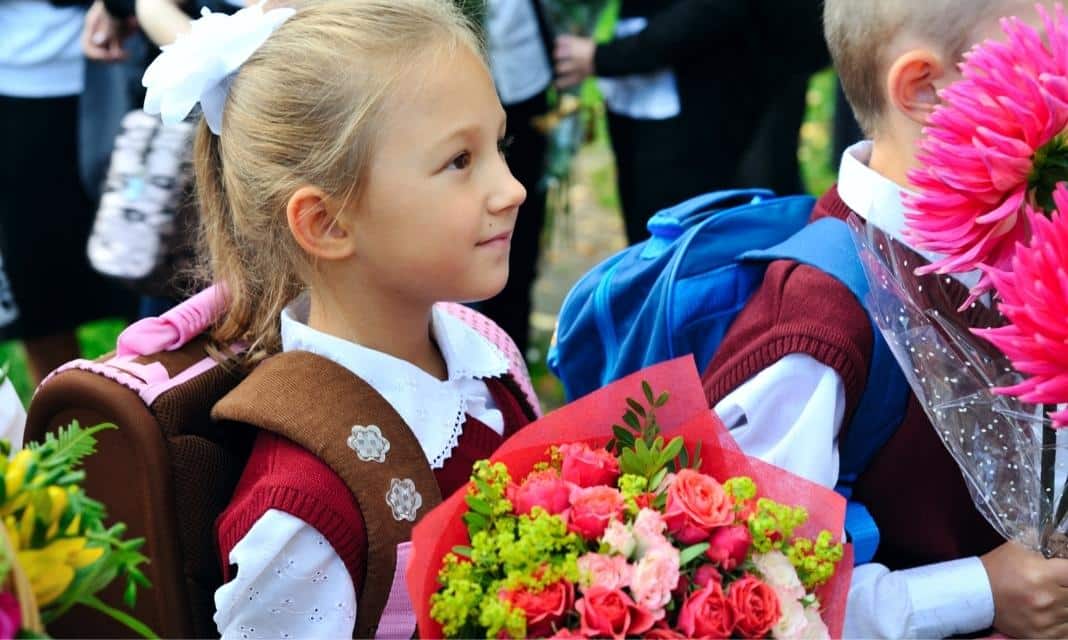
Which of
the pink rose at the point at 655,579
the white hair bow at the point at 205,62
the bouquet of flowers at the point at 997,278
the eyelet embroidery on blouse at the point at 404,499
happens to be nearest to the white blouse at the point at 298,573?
the eyelet embroidery on blouse at the point at 404,499

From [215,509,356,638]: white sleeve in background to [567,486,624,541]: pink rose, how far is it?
19.7 inches

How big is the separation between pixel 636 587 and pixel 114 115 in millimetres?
2487

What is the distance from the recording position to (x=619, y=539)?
135 cm

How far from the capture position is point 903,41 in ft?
6.52

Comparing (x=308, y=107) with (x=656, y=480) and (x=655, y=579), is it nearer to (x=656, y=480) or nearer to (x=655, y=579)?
(x=656, y=480)

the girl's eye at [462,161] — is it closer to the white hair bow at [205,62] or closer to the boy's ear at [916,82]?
the white hair bow at [205,62]

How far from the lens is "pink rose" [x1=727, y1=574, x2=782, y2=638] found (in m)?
1.33

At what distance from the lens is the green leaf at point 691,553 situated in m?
1.36

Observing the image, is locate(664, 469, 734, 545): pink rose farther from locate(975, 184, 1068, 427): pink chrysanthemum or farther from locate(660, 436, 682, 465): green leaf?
locate(975, 184, 1068, 427): pink chrysanthemum

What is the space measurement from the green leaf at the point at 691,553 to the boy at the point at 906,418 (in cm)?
55

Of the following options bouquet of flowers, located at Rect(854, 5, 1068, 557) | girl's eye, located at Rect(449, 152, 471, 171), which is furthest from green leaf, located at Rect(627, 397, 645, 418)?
girl's eye, located at Rect(449, 152, 471, 171)

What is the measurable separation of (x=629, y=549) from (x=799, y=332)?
0.65m

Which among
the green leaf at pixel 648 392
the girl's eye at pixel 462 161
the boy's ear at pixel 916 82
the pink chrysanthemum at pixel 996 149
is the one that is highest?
the pink chrysanthemum at pixel 996 149

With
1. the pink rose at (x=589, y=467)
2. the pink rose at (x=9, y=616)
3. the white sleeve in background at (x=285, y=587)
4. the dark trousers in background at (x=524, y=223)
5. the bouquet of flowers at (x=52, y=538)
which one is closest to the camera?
the pink rose at (x=9, y=616)
